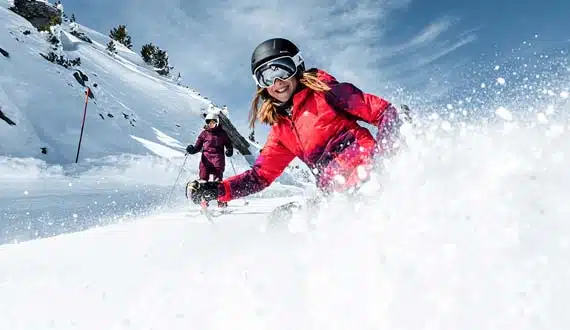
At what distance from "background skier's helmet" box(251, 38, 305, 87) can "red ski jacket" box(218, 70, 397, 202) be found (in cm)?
22

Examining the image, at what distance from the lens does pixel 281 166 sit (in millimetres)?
3615

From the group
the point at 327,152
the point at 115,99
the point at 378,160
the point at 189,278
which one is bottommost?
the point at 189,278

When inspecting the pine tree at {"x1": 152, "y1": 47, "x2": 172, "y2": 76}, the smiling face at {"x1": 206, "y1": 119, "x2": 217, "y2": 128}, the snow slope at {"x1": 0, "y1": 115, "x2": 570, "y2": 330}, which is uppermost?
the pine tree at {"x1": 152, "y1": 47, "x2": 172, "y2": 76}

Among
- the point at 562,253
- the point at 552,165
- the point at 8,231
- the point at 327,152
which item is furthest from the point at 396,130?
the point at 8,231

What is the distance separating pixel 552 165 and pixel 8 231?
5941 mm

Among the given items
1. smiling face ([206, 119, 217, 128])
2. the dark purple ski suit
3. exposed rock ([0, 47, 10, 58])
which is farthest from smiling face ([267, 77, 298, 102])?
exposed rock ([0, 47, 10, 58])

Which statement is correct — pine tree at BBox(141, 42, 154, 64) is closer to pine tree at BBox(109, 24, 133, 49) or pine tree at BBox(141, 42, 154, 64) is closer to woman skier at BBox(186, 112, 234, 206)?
pine tree at BBox(109, 24, 133, 49)

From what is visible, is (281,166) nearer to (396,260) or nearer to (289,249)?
(289,249)

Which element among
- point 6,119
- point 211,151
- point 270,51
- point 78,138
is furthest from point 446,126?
point 78,138

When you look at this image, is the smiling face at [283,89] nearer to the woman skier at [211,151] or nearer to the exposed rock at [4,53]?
the woman skier at [211,151]

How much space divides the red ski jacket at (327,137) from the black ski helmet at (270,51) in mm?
303

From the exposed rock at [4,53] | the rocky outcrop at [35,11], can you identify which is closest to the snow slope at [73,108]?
the exposed rock at [4,53]

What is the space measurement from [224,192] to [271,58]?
3.40ft

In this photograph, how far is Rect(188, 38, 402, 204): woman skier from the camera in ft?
10.5
